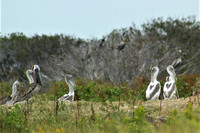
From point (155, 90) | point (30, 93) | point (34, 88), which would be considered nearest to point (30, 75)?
point (34, 88)

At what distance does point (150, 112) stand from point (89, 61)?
14550 millimetres

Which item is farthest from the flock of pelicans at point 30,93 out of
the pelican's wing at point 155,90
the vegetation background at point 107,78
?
the pelican's wing at point 155,90

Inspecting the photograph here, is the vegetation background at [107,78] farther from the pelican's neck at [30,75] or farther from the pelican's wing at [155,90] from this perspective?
the pelican's neck at [30,75]

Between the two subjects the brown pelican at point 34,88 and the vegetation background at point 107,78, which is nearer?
the vegetation background at point 107,78

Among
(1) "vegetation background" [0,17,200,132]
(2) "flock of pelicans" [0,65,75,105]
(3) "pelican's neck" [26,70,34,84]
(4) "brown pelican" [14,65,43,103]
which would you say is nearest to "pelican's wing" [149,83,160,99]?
(1) "vegetation background" [0,17,200,132]

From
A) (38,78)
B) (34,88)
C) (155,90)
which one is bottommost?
(155,90)

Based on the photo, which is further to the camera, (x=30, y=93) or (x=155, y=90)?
(x=155, y=90)

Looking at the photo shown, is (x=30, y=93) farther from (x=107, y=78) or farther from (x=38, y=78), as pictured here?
(x=107, y=78)

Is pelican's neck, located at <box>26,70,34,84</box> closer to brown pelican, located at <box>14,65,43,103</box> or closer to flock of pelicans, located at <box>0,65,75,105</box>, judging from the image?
flock of pelicans, located at <box>0,65,75,105</box>

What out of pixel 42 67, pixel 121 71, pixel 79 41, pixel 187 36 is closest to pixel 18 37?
pixel 79 41

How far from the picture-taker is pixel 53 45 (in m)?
32.5

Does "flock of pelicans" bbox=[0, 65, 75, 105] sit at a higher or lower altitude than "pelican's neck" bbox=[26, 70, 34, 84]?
lower

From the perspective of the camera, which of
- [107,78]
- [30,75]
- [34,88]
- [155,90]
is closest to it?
[34,88]

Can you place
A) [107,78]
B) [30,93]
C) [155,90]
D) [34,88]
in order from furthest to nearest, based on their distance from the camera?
[107,78]
[155,90]
[34,88]
[30,93]
